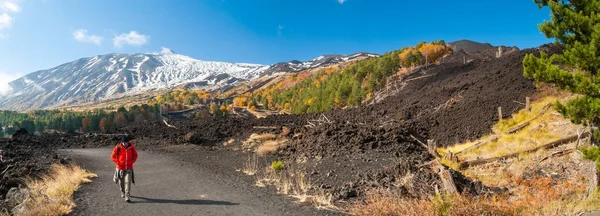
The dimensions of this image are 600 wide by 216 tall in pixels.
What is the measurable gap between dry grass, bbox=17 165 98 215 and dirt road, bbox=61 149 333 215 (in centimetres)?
30

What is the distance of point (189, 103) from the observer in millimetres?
153750

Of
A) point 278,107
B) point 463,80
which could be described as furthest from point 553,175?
point 278,107

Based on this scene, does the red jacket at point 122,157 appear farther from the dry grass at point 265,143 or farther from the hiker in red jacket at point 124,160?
the dry grass at point 265,143

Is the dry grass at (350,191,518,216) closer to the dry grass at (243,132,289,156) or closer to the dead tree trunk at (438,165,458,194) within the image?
the dead tree trunk at (438,165,458,194)

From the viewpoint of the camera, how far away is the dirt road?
28.7ft

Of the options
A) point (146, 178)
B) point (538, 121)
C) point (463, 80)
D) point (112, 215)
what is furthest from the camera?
point (463, 80)

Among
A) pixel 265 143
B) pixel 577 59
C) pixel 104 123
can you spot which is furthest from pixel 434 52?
pixel 577 59

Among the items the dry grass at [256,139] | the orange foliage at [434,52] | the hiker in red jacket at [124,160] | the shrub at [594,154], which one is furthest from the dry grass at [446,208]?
the orange foliage at [434,52]

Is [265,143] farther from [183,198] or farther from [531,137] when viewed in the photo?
[531,137]

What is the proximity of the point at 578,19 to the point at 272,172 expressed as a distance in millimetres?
10777

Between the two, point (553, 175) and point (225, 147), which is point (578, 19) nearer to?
point (553, 175)

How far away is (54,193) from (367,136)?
12928mm

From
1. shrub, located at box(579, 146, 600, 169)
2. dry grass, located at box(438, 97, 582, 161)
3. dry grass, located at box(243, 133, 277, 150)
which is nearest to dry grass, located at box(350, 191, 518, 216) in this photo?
shrub, located at box(579, 146, 600, 169)

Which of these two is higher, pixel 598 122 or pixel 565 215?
pixel 598 122
